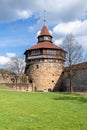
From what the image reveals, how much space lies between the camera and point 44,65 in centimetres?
5322

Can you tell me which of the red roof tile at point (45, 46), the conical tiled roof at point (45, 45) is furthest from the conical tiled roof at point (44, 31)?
the red roof tile at point (45, 46)

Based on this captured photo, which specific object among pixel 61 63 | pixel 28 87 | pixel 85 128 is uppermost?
pixel 61 63

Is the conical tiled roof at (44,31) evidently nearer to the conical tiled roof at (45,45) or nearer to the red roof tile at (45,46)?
the conical tiled roof at (45,45)

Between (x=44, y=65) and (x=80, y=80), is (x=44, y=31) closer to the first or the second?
(x=44, y=65)

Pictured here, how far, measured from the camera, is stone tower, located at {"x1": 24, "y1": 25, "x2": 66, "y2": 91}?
173ft

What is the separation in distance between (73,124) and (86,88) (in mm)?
37257

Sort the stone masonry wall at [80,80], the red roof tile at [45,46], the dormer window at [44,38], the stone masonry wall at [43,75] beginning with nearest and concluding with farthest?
1. the stone masonry wall at [80,80]
2. the stone masonry wall at [43,75]
3. the red roof tile at [45,46]
4. the dormer window at [44,38]

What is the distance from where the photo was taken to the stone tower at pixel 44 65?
52.8 metres

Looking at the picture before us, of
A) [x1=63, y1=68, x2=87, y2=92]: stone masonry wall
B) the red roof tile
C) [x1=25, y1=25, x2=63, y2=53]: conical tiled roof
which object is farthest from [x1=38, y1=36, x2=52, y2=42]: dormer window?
[x1=63, y1=68, x2=87, y2=92]: stone masonry wall

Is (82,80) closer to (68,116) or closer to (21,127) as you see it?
(68,116)

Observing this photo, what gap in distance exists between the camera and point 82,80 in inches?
1964

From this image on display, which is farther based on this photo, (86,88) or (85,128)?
(86,88)

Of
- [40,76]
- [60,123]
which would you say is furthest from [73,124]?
[40,76]

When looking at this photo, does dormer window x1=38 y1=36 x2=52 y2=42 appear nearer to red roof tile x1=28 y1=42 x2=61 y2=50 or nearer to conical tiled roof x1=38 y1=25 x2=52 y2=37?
conical tiled roof x1=38 y1=25 x2=52 y2=37
